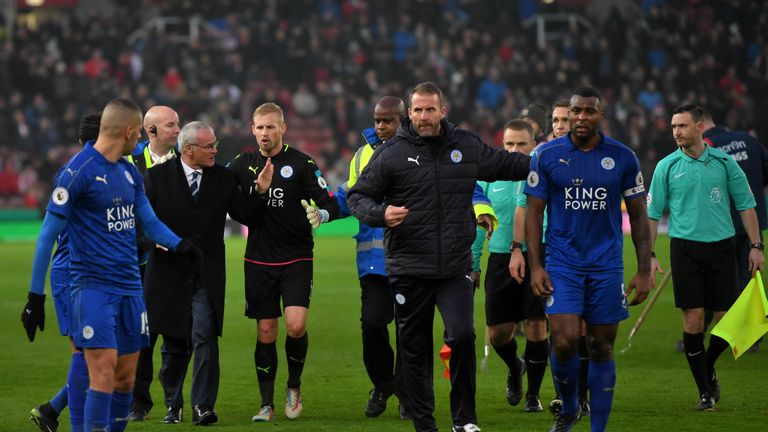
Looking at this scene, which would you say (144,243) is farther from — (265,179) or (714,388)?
(714,388)

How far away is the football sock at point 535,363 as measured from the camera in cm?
933

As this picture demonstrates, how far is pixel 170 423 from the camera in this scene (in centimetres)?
877

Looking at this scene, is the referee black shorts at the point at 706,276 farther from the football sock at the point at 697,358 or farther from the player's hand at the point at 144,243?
the player's hand at the point at 144,243

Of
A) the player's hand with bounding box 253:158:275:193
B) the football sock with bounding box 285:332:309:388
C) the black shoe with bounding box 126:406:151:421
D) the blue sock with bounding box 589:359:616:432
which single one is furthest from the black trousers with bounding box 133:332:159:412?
the blue sock with bounding box 589:359:616:432

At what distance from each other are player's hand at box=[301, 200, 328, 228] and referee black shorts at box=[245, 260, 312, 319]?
0.44 metres

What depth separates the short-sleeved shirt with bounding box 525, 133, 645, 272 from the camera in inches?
302

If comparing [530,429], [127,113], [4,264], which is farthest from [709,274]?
[4,264]

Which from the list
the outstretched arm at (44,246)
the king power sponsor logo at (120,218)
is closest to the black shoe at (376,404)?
the king power sponsor logo at (120,218)

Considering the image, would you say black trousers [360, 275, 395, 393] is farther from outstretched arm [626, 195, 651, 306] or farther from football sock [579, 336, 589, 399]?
outstretched arm [626, 195, 651, 306]

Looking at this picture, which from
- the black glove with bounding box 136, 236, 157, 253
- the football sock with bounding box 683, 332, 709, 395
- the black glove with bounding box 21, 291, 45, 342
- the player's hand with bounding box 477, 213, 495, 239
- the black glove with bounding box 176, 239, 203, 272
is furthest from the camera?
the football sock with bounding box 683, 332, 709, 395

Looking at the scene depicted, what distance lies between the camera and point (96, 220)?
691cm

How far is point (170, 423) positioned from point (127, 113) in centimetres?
270

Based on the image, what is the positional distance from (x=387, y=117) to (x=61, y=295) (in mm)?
2736

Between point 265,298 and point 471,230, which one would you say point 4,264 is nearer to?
point 265,298
